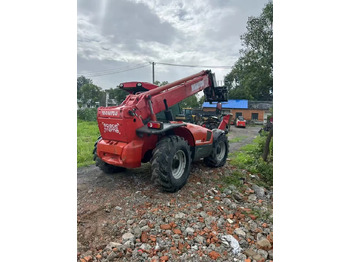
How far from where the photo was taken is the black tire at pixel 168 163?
8.73 feet

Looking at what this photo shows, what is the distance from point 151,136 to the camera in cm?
296

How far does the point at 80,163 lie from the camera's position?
4461 millimetres

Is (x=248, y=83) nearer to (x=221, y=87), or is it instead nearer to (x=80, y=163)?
(x=221, y=87)

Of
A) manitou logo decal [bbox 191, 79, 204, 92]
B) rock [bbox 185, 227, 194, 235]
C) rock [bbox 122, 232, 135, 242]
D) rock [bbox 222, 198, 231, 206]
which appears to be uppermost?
manitou logo decal [bbox 191, 79, 204, 92]

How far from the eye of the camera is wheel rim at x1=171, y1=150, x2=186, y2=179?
9.82 feet

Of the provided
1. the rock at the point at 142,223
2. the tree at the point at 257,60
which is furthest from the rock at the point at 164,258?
the tree at the point at 257,60

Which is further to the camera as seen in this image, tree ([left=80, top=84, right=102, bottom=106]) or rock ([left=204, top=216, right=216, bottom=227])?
tree ([left=80, top=84, right=102, bottom=106])

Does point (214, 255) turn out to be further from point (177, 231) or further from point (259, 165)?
point (259, 165)

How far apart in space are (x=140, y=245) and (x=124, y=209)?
26.1 inches

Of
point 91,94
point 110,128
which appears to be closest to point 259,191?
point 110,128

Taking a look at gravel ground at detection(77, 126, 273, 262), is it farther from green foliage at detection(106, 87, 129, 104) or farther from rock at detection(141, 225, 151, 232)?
green foliage at detection(106, 87, 129, 104)

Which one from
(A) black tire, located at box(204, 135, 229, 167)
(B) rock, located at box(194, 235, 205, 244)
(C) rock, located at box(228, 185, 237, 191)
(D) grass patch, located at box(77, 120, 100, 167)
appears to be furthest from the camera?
(D) grass patch, located at box(77, 120, 100, 167)

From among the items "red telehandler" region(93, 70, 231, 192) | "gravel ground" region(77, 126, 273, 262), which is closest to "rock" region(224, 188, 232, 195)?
"gravel ground" region(77, 126, 273, 262)

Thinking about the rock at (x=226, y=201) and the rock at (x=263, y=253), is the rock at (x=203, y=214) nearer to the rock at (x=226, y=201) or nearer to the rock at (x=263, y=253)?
the rock at (x=226, y=201)
